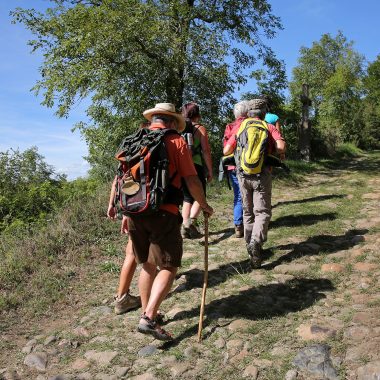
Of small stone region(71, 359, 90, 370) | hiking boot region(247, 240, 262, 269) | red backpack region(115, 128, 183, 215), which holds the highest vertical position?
red backpack region(115, 128, 183, 215)

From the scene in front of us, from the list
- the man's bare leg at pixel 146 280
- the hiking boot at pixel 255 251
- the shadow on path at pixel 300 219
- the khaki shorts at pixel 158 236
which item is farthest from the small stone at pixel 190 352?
the shadow on path at pixel 300 219

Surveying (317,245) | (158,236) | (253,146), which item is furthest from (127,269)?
(317,245)

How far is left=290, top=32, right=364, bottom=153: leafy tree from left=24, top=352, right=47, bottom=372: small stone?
29568 mm

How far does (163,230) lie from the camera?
11.6 ft

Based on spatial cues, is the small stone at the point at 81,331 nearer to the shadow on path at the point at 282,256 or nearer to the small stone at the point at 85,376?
the small stone at the point at 85,376

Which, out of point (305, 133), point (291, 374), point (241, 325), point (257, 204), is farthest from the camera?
point (305, 133)

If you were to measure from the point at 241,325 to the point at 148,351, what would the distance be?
872 mm

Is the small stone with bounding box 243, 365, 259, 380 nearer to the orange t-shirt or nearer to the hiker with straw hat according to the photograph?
the hiker with straw hat

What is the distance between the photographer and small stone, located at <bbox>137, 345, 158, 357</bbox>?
347 centimetres

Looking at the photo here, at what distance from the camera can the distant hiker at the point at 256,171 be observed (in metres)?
5.02

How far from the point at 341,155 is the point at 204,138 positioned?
598 inches

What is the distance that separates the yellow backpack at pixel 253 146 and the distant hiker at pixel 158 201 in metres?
1.51

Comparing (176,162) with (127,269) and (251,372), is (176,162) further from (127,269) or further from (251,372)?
(251,372)

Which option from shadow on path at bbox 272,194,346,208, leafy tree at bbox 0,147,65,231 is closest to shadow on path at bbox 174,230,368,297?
shadow on path at bbox 272,194,346,208
